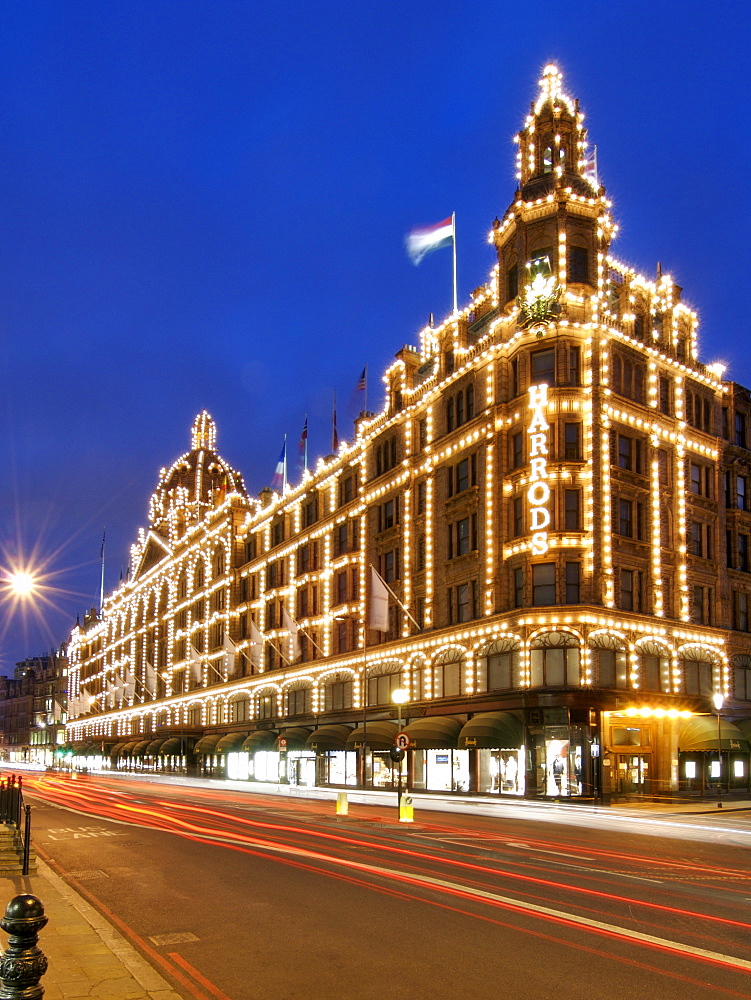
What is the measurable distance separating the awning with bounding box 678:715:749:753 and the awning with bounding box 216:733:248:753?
4044cm

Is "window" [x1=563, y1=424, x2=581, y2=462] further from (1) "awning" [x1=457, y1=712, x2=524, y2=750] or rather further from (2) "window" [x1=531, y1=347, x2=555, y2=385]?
(1) "awning" [x1=457, y1=712, x2=524, y2=750]

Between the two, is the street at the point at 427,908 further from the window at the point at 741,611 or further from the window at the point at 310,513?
the window at the point at 310,513

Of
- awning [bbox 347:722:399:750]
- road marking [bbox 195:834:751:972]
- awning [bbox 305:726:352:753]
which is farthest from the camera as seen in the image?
awning [bbox 305:726:352:753]

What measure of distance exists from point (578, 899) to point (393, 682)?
45.8 m

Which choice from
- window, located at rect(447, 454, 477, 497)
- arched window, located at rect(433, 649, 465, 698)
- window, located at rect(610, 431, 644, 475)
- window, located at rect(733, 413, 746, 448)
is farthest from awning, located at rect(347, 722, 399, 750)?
window, located at rect(733, 413, 746, 448)

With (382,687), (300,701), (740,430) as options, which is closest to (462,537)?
(382,687)

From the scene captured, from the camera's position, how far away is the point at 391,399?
2564 inches

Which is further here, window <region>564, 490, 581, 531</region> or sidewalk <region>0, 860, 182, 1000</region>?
window <region>564, 490, 581, 531</region>

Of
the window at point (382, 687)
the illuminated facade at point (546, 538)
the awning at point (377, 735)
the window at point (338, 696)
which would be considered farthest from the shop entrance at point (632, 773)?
the window at point (338, 696)

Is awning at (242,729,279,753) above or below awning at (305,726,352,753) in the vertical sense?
below

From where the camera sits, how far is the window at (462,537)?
53.5 meters

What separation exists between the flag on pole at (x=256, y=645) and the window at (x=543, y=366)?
31544 mm

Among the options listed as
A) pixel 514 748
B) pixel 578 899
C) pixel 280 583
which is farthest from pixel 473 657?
pixel 578 899

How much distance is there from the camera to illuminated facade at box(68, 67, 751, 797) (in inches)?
1877
